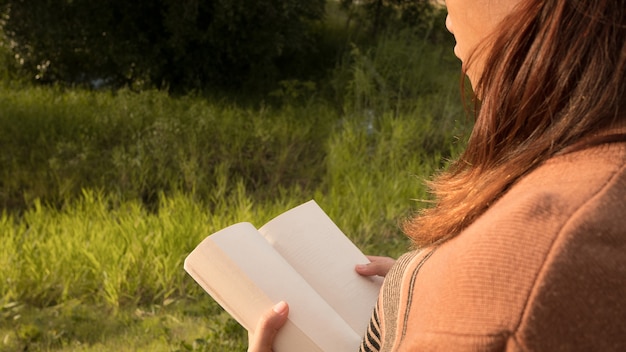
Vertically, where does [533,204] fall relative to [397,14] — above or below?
above

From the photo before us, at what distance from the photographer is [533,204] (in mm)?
736

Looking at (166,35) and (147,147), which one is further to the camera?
(166,35)

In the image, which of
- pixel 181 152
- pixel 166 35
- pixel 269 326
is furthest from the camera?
pixel 166 35

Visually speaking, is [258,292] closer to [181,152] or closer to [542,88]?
[542,88]

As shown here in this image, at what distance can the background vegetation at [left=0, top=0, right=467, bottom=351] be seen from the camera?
12.2 ft

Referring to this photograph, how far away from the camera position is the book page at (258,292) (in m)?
1.28

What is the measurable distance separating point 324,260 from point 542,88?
0.81m

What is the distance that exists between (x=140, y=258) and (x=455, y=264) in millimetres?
3329

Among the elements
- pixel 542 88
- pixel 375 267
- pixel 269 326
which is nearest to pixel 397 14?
pixel 375 267

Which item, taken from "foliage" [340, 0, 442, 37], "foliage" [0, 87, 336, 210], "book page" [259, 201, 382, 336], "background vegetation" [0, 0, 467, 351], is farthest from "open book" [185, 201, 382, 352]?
"foliage" [340, 0, 442, 37]

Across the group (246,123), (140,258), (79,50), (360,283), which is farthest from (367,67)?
(360,283)

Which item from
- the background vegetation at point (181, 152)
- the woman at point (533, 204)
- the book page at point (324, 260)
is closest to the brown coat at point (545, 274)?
the woman at point (533, 204)

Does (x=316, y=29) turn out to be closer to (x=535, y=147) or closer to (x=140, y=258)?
(x=140, y=258)

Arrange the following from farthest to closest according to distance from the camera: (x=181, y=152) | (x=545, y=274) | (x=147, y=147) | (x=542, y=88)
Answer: (x=147, y=147), (x=181, y=152), (x=542, y=88), (x=545, y=274)
